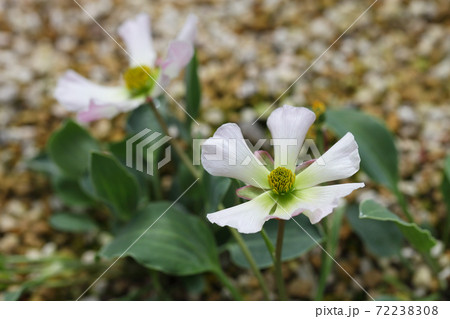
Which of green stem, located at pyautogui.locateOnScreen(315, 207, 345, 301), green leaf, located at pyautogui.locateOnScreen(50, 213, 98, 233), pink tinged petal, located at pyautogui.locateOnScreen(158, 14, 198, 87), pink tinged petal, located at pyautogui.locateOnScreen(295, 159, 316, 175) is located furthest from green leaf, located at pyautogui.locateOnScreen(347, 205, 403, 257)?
green leaf, located at pyautogui.locateOnScreen(50, 213, 98, 233)

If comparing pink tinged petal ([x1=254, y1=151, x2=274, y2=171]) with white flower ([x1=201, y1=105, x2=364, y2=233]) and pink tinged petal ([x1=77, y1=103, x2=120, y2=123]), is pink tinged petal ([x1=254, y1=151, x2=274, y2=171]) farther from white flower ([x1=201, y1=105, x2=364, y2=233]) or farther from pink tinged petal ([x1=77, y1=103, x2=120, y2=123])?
pink tinged petal ([x1=77, y1=103, x2=120, y2=123])

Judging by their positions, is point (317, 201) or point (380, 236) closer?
point (317, 201)

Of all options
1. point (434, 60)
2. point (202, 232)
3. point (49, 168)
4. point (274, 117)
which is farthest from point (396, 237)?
point (49, 168)

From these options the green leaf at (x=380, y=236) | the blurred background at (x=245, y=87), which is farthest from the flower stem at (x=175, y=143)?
the green leaf at (x=380, y=236)

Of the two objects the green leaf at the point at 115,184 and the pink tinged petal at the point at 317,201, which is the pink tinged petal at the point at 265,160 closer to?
the pink tinged petal at the point at 317,201

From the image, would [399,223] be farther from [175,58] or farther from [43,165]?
[43,165]

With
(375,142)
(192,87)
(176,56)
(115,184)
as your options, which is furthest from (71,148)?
(375,142)

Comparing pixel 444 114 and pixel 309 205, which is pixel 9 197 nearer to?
pixel 309 205
